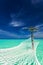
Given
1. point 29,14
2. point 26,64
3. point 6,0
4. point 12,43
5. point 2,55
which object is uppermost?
point 6,0

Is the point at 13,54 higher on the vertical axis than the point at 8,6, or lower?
lower

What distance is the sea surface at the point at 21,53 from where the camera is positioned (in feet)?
11.7

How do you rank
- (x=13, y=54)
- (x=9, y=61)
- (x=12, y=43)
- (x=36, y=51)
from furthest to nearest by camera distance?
1. (x=12, y=43)
2. (x=36, y=51)
3. (x=13, y=54)
4. (x=9, y=61)

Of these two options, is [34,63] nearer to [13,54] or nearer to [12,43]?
[13,54]

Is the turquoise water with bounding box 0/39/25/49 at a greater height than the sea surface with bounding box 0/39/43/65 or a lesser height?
greater

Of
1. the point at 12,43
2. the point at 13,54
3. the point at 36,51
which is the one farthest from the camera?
the point at 12,43

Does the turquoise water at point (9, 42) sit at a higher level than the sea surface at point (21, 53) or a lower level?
higher

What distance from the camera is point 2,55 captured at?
146 inches

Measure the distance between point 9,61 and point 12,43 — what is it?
4.06ft

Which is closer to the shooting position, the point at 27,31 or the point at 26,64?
the point at 26,64

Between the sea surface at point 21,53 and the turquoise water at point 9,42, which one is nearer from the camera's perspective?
the sea surface at point 21,53

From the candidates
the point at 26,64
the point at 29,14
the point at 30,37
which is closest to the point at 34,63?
the point at 26,64

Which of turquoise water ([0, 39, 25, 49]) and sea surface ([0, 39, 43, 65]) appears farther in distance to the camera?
turquoise water ([0, 39, 25, 49])

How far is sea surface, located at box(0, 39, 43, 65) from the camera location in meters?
3.56
